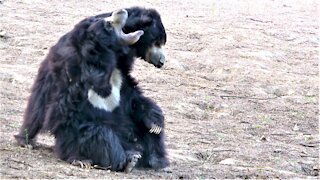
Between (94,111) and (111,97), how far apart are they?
0.28 m

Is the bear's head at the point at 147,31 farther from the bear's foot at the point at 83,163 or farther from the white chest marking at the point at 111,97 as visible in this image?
the bear's foot at the point at 83,163

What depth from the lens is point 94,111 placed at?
6730 mm

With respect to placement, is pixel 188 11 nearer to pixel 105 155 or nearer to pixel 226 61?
pixel 226 61

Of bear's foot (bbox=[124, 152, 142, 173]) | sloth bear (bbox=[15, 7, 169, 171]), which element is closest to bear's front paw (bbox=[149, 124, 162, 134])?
sloth bear (bbox=[15, 7, 169, 171])

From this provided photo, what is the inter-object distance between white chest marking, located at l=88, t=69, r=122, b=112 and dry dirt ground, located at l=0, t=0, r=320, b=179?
0.57 m

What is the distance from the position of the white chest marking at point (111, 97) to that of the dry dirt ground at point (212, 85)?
574 millimetres

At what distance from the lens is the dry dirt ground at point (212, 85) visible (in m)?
7.35

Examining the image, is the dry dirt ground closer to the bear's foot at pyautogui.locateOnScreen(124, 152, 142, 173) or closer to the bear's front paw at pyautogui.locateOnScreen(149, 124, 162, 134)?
the bear's foot at pyautogui.locateOnScreen(124, 152, 142, 173)

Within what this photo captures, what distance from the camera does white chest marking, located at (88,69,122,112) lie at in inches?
265

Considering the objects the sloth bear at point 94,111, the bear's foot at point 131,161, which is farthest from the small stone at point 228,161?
the bear's foot at point 131,161

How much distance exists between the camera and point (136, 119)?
7.29 metres

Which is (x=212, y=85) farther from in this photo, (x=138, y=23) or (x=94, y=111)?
(x=94, y=111)

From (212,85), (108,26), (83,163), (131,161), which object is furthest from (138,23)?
(212,85)

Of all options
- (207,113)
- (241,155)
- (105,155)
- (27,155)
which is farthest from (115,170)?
(207,113)
